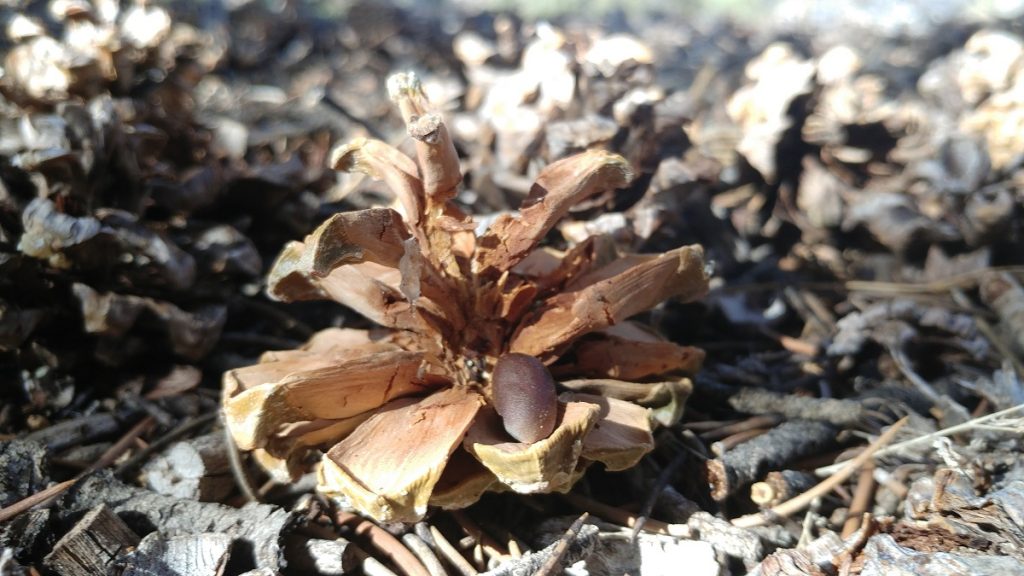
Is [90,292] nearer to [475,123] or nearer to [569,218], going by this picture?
[569,218]

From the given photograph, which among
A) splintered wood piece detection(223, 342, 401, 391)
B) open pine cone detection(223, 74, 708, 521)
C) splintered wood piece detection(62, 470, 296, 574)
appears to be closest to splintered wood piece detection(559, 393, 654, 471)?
open pine cone detection(223, 74, 708, 521)

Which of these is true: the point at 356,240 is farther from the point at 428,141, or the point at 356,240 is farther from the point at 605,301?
the point at 605,301

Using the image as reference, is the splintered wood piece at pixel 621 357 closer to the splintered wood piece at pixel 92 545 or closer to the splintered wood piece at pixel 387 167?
the splintered wood piece at pixel 387 167

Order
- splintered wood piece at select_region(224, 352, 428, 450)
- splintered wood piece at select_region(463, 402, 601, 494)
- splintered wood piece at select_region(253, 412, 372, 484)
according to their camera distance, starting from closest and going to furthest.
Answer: splintered wood piece at select_region(463, 402, 601, 494), splintered wood piece at select_region(224, 352, 428, 450), splintered wood piece at select_region(253, 412, 372, 484)

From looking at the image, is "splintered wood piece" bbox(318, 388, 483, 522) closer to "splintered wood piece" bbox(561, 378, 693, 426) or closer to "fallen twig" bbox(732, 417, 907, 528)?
"splintered wood piece" bbox(561, 378, 693, 426)

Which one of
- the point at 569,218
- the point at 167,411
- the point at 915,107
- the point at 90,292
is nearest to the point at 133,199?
the point at 90,292

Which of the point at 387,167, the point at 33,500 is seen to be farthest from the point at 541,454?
the point at 33,500

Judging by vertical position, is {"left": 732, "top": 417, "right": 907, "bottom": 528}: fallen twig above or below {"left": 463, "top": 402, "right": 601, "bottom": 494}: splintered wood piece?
below

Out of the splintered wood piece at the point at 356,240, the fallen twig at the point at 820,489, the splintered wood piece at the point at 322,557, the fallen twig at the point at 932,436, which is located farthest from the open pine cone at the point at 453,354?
the fallen twig at the point at 932,436
